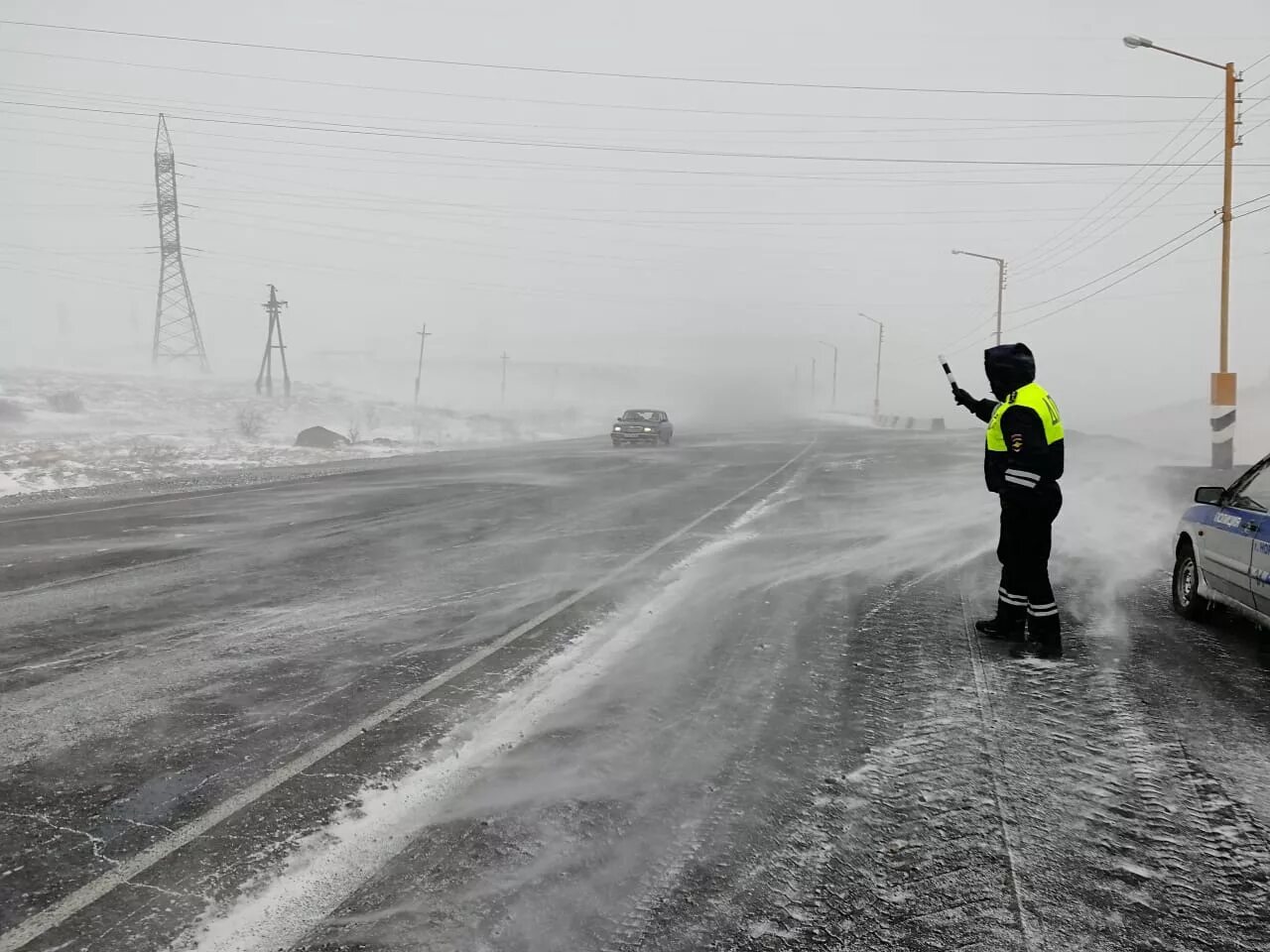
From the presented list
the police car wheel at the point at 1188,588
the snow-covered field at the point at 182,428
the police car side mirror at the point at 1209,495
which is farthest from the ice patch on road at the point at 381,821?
the snow-covered field at the point at 182,428

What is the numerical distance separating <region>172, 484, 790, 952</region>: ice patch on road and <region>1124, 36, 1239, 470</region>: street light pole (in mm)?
17657

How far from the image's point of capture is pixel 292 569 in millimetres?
8156

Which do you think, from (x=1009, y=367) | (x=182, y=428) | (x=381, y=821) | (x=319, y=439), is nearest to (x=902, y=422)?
(x=319, y=439)

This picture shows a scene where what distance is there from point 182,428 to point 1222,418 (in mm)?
38658

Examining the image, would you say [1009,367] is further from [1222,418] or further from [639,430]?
[639,430]

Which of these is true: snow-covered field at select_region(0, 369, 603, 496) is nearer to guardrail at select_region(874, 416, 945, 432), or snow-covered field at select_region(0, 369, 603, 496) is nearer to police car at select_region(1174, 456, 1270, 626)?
police car at select_region(1174, 456, 1270, 626)

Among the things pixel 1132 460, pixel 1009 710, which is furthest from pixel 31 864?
pixel 1132 460

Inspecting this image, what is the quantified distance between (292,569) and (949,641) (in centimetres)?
579

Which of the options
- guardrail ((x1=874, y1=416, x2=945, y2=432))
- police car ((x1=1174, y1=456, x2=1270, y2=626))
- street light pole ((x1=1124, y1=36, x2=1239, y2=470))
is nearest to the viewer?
police car ((x1=1174, y1=456, x2=1270, y2=626))

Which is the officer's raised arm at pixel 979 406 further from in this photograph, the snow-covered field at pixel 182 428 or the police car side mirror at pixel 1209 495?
the snow-covered field at pixel 182 428

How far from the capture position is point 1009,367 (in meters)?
5.75

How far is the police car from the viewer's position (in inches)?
212

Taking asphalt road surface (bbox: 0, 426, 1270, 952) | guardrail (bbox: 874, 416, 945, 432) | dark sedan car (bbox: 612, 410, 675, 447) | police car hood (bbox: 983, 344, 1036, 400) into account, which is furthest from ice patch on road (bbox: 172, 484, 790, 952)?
guardrail (bbox: 874, 416, 945, 432)

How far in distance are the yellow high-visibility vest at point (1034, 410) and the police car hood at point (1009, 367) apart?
57mm
